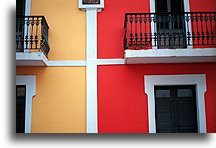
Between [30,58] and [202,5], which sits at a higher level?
[202,5]

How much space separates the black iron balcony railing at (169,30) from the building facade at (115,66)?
0.01 metres

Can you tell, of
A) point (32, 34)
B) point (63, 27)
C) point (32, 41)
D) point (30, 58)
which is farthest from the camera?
point (63, 27)

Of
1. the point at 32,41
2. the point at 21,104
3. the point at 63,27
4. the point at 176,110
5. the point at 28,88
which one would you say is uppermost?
the point at 63,27

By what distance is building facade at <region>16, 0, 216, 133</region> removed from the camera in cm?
368

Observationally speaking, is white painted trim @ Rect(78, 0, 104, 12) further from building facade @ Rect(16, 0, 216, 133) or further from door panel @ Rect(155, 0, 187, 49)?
door panel @ Rect(155, 0, 187, 49)

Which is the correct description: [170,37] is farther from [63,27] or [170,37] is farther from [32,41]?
[32,41]

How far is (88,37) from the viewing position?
3957 mm

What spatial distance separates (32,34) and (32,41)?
0.20 meters

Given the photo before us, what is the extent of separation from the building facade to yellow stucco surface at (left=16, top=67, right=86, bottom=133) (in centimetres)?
1

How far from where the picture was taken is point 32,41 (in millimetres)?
3709

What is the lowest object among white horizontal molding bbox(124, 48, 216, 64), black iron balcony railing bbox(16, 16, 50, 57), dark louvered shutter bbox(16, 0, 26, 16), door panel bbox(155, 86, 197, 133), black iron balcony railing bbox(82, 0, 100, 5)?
door panel bbox(155, 86, 197, 133)

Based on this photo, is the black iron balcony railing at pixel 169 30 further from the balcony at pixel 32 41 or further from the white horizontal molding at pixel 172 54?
the balcony at pixel 32 41

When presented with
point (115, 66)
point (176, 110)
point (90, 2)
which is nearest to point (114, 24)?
point (90, 2)

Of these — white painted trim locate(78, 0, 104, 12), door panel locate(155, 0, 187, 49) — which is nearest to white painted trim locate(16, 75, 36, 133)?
white painted trim locate(78, 0, 104, 12)
